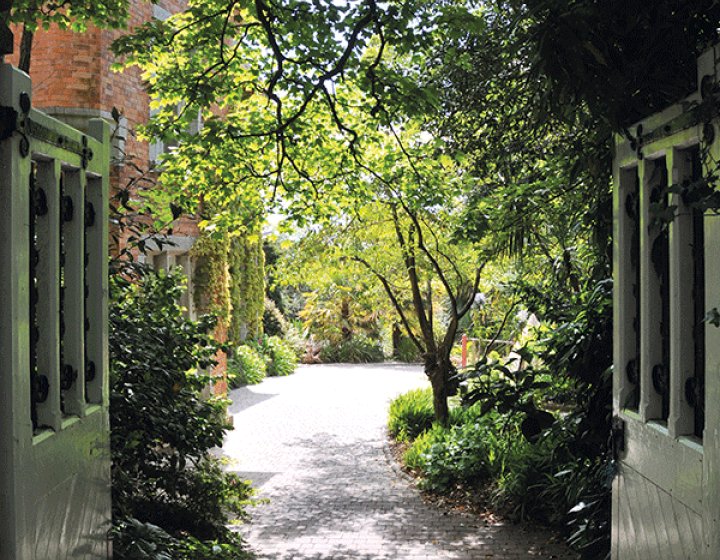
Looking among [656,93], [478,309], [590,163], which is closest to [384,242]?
[478,309]

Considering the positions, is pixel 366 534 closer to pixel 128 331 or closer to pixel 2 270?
pixel 128 331

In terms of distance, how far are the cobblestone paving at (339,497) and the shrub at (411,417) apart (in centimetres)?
37

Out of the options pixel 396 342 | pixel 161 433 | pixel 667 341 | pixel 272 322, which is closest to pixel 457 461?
pixel 161 433

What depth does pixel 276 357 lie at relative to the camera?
A: 26.2 meters

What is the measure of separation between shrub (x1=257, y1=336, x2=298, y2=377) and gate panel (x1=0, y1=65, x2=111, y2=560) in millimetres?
22064

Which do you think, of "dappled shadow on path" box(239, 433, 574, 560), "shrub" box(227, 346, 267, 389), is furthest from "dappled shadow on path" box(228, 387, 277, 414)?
"dappled shadow on path" box(239, 433, 574, 560)

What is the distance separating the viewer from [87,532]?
3.27 meters

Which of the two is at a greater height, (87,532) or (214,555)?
(87,532)

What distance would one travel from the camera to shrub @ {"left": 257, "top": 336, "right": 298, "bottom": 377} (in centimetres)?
2558

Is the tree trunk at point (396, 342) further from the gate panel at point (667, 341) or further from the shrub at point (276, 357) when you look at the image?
the gate panel at point (667, 341)

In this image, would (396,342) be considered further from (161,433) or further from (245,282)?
(161,433)

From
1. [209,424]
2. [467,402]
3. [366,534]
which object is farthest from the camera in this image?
[366,534]

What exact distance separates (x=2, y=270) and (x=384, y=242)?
37.1 feet

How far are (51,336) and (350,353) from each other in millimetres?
28902
